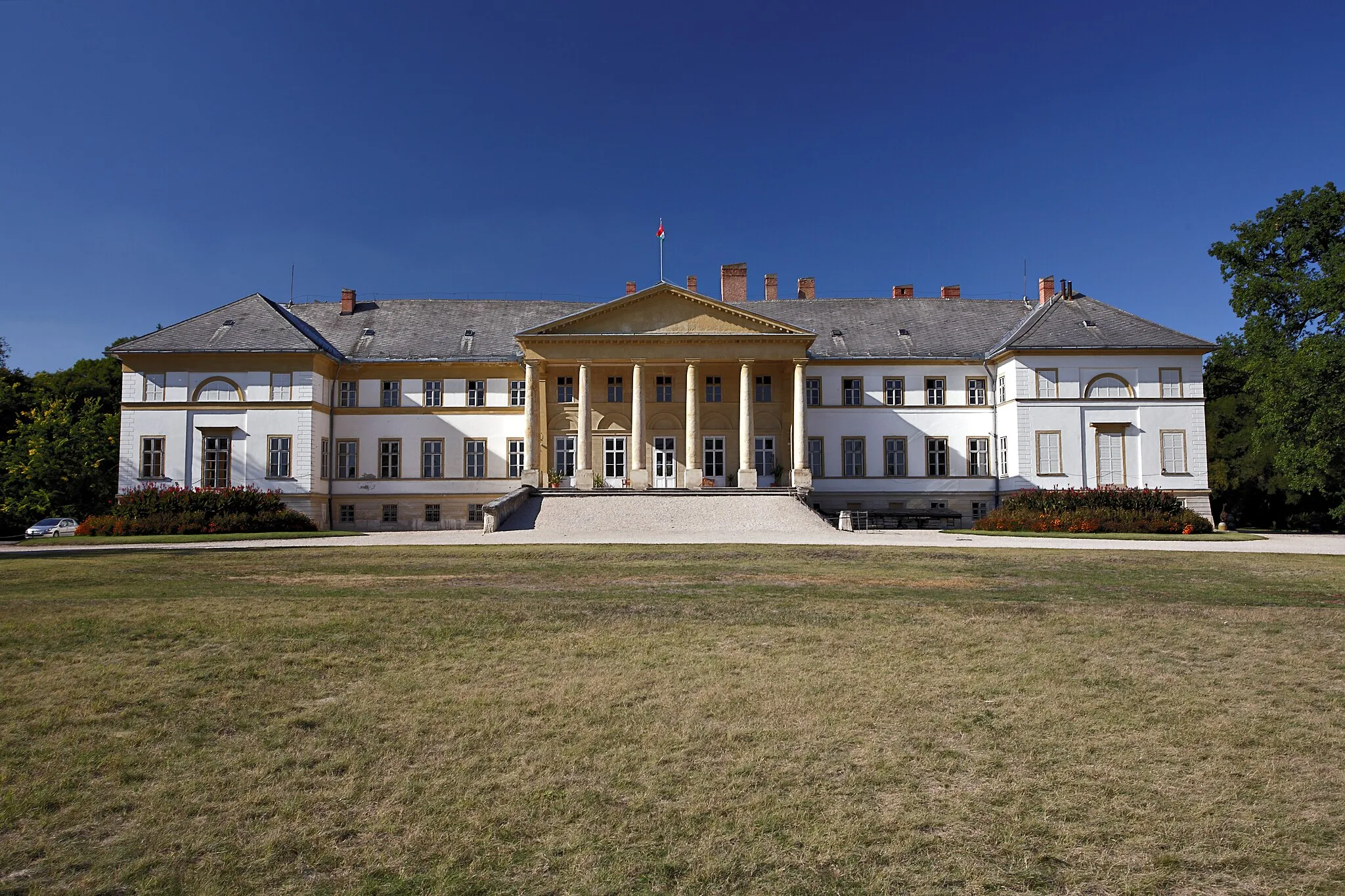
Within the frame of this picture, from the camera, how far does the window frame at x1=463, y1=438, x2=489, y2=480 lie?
39.2 metres

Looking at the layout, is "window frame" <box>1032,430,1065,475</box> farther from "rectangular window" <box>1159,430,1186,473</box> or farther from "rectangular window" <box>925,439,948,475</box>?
"rectangular window" <box>1159,430,1186,473</box>

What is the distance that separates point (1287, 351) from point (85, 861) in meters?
39.7

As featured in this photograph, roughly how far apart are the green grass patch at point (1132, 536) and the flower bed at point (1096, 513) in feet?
1.32

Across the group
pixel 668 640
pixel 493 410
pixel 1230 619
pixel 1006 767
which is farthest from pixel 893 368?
pixel 1006 767

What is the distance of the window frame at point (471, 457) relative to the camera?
3925cm

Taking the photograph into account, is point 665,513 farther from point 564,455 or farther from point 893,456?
point 893,456

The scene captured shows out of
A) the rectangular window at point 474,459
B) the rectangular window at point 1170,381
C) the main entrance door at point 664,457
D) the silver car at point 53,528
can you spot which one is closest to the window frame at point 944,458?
the rectangular window at point 1170,381

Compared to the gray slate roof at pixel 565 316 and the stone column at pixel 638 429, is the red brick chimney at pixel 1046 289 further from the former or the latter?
the stone column at pixel 638 429

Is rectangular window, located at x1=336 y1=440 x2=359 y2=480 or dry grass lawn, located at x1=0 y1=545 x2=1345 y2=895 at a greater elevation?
rectangular window, located at x1=336 y1=440 x2=359 y2=480

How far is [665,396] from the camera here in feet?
132

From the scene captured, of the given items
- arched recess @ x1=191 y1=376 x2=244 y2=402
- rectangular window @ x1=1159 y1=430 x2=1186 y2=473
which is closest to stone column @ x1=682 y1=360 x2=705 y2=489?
arched recess @ x1=191 y1=376 x2=244 y2=402

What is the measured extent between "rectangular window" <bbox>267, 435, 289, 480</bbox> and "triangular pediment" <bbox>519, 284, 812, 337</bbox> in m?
12.5

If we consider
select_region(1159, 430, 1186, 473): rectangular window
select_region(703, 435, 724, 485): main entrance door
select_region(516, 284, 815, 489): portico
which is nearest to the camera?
select_region(1159, 430, 1186, 473): rectangular window

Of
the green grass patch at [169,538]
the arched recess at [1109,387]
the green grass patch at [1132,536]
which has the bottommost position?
the green grass patch at [1132,536]
